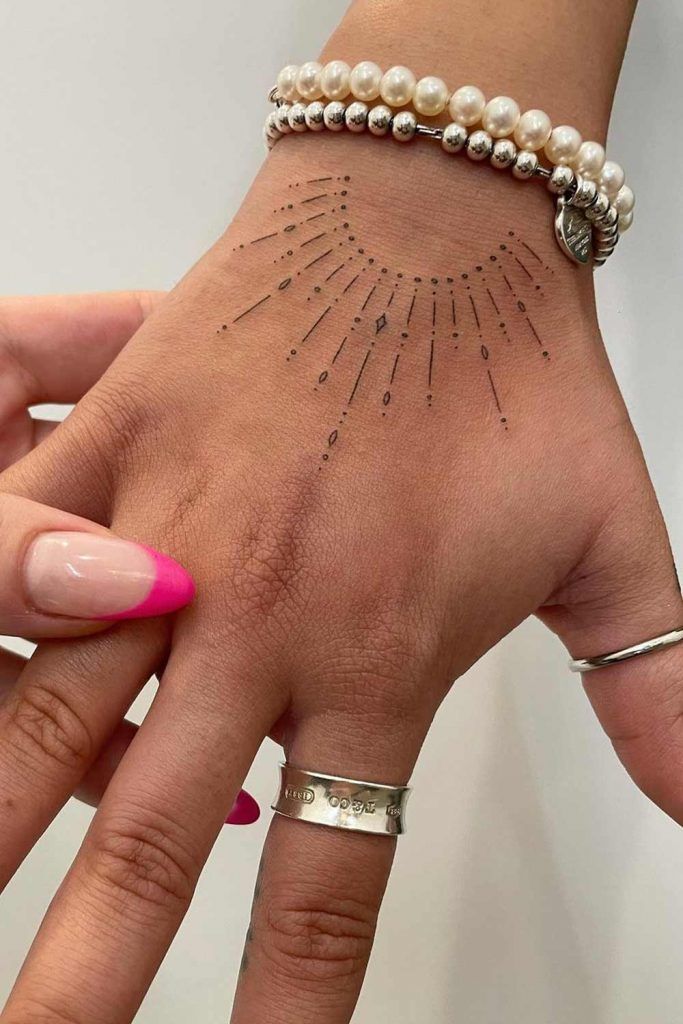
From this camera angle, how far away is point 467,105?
80 centimetres

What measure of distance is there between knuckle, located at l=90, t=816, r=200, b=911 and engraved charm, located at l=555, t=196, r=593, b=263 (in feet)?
2.14

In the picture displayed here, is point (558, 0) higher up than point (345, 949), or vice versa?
point (558, 0)

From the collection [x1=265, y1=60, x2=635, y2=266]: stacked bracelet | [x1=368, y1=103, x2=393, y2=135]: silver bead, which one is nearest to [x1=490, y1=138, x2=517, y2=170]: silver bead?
[x1=265, y1=60, x2=635, y2=266]: stacked bracelet

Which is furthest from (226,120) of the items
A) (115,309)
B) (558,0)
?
(558,0)

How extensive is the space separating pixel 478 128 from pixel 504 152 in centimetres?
3

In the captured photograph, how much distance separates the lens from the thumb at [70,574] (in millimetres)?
728

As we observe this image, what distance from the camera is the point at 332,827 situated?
783 mm

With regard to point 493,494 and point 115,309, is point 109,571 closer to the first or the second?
point 493,494

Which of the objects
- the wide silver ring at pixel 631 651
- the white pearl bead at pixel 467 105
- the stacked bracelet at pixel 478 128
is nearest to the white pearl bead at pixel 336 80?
the stacked bracelet at pixel 478 128

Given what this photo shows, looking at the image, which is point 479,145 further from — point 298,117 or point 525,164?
point 298,117

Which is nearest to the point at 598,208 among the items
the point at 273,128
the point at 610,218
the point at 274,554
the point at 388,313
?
the point at 610,218

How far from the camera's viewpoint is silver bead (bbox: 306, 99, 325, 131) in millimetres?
847

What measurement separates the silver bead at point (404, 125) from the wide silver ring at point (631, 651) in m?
0.52

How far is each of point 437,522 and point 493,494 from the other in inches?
2.3
